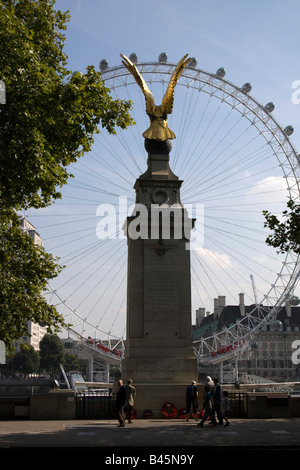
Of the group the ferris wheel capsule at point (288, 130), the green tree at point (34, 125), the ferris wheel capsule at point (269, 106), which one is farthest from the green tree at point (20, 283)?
the ferris wheel capsule at point (288, 130)

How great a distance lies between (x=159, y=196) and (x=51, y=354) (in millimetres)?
131132

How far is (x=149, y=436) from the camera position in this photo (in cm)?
1852

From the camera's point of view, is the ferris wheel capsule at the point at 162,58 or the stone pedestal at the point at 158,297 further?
the ferris wheel capsule at the point at 162,58

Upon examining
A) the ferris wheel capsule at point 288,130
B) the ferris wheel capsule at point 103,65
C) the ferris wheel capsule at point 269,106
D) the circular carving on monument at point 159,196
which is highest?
the ferris wheel capsule at point 103,65

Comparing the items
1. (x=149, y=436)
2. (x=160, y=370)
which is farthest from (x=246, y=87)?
(x=149, y=436)

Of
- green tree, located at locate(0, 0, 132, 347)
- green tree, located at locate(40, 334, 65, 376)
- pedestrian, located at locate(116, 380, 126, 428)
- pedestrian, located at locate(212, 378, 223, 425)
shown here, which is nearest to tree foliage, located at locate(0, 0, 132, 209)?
green tree, located at locate(0, 0, 132, 347)

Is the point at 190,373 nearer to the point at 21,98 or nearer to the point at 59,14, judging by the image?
the point at 21,98

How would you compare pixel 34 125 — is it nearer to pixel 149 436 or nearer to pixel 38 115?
pixel 38 115

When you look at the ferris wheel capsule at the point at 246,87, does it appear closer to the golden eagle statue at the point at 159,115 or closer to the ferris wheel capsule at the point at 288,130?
the ferris wheel capsule at the point at 288,130

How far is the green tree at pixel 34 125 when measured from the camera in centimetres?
1944

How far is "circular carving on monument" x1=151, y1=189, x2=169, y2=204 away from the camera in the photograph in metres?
31.1

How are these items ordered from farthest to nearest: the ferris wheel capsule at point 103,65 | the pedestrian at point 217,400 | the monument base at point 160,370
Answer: the ferris wheel capsule at point 103,65, the monument base at point 160,370, the pedestrian at point 217,400
